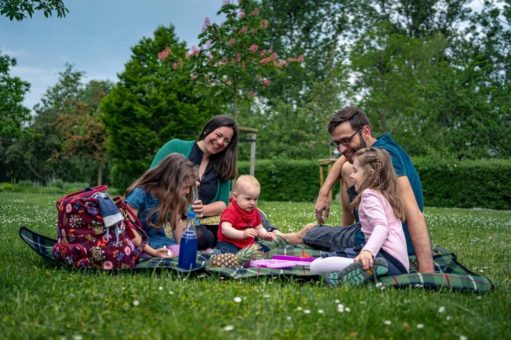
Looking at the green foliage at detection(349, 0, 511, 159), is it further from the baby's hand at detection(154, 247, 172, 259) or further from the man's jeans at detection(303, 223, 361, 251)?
the baby's hand at detection(154, 247, 172, 259)

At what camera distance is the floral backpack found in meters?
3.93

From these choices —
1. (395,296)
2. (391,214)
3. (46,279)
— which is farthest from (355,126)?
(46,279)

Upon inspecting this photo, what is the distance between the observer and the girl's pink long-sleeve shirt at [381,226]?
3773 mm

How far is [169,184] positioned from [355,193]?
1.80m

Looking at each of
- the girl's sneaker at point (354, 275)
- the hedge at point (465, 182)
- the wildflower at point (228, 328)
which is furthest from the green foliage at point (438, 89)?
the wildflower at point (228, 328)

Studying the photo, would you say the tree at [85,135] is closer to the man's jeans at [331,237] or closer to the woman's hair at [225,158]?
the woman's hair at [225,158]

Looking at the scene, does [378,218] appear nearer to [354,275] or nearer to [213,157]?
[354,275]

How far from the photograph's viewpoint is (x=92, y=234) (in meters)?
3.99

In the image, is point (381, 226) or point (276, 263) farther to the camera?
point (276, 263)

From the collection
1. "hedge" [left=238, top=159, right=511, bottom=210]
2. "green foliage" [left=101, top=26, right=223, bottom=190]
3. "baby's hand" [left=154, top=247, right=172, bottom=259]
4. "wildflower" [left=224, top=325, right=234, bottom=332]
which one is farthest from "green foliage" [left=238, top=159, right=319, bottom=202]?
"wildflower" [left=224, top=325, right=234, bottom=332]

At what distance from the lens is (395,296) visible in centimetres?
335

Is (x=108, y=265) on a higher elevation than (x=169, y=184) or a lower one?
lower

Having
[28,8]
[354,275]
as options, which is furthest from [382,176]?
[28,8]

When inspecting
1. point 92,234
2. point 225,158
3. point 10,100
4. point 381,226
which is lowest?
point 92,234
